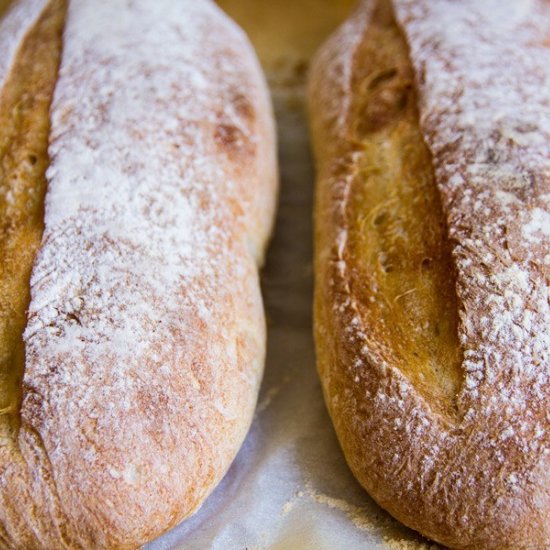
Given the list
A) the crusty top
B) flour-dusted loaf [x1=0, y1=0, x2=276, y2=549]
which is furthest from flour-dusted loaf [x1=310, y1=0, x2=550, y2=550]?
flour-dusted loaf [x1=0, y1=0, x2=276, y2=549]

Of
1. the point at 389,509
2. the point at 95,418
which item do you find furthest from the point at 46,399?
the point at 389,509

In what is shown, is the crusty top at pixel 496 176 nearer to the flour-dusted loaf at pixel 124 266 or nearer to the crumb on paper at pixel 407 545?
the crumb on paper at pixel 407 545

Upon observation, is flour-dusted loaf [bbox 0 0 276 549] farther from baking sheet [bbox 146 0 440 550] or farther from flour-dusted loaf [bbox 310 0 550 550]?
flour-dusted loaf [bbox 310 0 550 550]

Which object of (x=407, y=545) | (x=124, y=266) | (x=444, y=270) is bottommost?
(x=407, y=545)

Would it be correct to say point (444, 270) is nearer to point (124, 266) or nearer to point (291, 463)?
point (291, 463)

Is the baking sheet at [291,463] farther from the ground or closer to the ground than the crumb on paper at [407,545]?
farther from the ground

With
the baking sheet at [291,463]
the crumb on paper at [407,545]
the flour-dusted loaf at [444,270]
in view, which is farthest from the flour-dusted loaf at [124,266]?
the crumb on paper at [407,545]

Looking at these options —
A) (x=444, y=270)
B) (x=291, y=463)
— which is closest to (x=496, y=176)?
(x=444, y=270)
